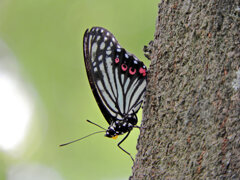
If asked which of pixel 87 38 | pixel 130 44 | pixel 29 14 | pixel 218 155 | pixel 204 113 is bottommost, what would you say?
pixel 218 155

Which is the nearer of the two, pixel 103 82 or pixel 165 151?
pixel 165 151

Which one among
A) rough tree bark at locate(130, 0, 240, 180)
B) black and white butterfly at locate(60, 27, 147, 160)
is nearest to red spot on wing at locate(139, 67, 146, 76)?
black and white butterfly at locate(60, 27, 147, 160)

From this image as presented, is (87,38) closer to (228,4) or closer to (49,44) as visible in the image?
(228,4)

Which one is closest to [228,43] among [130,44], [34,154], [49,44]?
[130,44]

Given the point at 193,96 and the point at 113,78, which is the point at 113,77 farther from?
the point at 193,96

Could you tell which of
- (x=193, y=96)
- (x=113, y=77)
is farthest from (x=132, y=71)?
(x=193, y=96)

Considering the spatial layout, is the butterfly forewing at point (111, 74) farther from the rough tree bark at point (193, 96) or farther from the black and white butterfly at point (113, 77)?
the rough tree bark at point (193, 96)

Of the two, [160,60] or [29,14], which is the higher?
[29,14]
